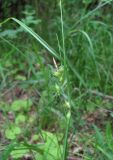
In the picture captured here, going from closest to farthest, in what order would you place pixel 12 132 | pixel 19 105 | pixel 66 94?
pixel 66 94
pixel 12 132
pixel 19 105

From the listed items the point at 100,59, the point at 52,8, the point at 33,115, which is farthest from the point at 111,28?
the point at 52,8

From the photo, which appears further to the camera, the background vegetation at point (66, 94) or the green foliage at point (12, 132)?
the green foliage at point (12, 132)

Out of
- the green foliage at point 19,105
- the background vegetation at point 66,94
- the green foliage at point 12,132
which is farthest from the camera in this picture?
the green foliage at point 19,105

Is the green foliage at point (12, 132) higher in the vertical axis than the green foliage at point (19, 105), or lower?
higher

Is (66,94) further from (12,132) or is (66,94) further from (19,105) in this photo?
(19,105)

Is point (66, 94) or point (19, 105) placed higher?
point (66, 94)

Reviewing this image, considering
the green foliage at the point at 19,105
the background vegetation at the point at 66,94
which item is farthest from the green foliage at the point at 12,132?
the green foliage at the point at 19,105

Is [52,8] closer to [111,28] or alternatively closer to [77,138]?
[111,28]

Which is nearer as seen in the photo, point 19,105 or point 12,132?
point 12,132

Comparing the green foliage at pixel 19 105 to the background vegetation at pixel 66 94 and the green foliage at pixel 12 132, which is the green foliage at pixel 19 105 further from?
the green foliage at pixel 12 132

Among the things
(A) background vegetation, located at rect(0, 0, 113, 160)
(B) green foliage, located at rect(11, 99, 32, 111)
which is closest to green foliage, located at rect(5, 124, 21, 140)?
(A) background vegetation, located at rect(0, 0, 113, 160)

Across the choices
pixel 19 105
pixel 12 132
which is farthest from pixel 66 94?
pixel 19 105
